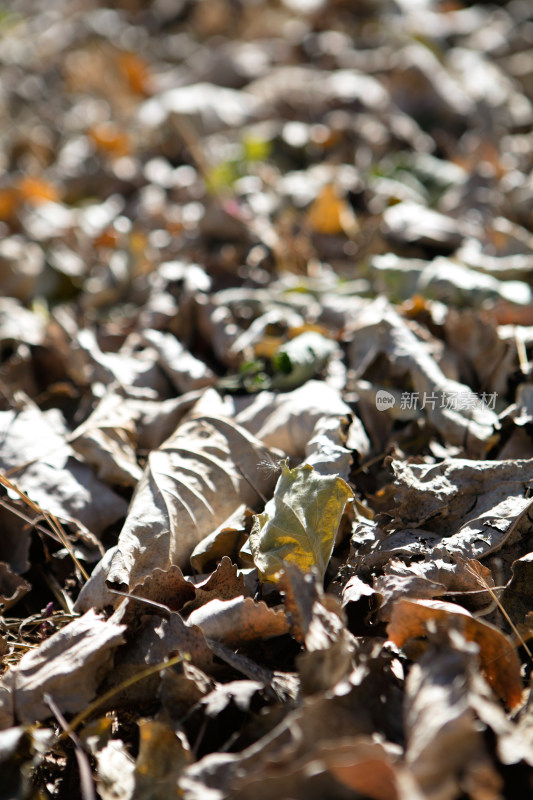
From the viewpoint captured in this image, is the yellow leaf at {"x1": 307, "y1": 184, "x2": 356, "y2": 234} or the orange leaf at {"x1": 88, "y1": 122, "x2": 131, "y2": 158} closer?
the yellow leaf at {"x1": 307, "y1": 184, "x2": 356, "y2": 234}

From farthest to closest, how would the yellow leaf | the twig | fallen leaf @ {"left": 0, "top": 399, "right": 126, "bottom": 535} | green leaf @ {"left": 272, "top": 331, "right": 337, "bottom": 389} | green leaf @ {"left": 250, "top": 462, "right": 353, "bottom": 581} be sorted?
the yellow leaf
green leaf @ {"left": 272, "top": 331, "right": 337, "bottom": 389}
fallen leaf @ {"left": 0, "top": 399, "right": 126, "bottom": 535}
green leaf @ {"left": 250, "top": 462, "right": 353, "bottom": 581}
the twig

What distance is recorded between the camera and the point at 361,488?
160 centimetres

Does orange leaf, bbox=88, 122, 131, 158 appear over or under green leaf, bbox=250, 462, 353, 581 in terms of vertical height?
over

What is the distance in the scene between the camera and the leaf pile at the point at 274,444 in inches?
42.4

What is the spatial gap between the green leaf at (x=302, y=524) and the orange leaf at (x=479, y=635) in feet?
0.70

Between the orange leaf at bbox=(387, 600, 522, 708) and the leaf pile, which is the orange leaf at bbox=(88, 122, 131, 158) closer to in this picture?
the leaf pile

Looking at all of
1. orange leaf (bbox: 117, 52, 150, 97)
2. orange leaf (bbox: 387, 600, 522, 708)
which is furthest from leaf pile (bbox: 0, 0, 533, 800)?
orange leaf (bbox: 117, 52, 150, 97)

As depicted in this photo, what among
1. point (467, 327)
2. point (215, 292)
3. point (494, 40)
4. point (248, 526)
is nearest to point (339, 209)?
point (215, 292)

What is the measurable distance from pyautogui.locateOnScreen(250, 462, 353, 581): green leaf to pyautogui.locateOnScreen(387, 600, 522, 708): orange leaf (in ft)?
0.70

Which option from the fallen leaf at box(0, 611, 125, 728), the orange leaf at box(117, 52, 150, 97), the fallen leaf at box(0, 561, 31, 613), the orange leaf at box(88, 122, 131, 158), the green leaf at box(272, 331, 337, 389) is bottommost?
the green leaf at box(272, 331, 337, 389)

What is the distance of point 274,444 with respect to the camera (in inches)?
66.2

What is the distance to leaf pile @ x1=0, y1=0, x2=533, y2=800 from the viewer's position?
1.08m
